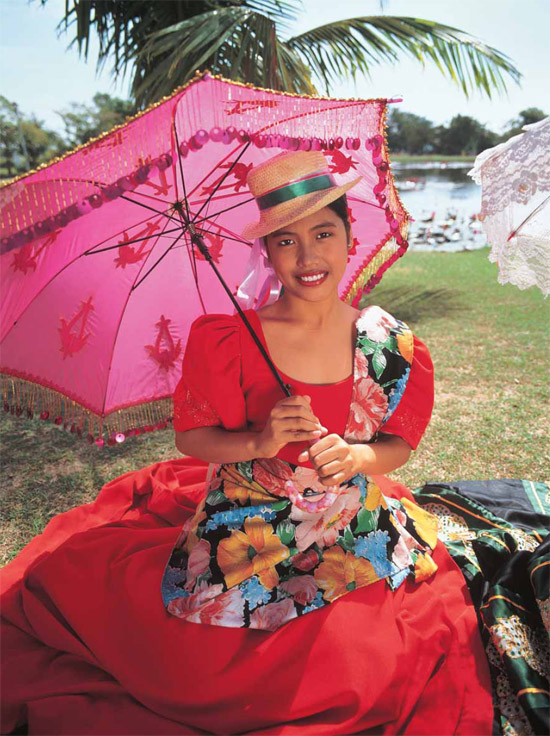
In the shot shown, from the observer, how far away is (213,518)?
72.1 inches

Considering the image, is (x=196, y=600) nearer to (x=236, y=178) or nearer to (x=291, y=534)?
(x=291, y=534)

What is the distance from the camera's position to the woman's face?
163 cm

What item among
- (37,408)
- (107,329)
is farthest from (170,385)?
(37,408)

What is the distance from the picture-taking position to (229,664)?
1623 millimetres

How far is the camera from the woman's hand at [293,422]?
153 centimetres

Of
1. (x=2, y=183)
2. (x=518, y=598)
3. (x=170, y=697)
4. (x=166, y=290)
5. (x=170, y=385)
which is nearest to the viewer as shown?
(x=2, y=183)

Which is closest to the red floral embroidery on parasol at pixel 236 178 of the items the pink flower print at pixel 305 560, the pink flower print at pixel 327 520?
the pink flower print at pixel 327 520

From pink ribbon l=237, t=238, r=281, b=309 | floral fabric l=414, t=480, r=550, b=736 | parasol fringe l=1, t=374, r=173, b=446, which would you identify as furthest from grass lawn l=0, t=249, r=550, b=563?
pink ribbon l=237, t=238, r=281, b=309

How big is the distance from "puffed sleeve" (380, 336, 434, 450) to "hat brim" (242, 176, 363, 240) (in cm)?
58

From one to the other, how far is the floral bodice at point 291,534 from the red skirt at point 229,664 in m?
0.06

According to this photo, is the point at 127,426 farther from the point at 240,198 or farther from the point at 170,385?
the point at 240,198

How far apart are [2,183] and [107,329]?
3.12 ft

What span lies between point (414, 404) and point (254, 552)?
0.74m

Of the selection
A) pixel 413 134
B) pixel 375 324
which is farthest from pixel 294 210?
pixel 413 134
